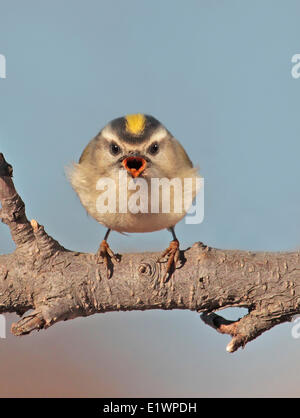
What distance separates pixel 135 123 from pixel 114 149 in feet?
0.53

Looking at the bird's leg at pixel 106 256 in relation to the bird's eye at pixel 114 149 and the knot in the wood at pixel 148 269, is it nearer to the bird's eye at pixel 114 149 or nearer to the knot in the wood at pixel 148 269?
the knot in the wood at pixel 148 269

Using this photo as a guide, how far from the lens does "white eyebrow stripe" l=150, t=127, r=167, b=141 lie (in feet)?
8.03

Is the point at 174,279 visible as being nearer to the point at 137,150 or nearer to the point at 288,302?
the point at 288,302

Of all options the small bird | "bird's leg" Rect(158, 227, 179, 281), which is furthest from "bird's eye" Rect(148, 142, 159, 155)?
"bird's leg" Rect(158, 227, 179, 281)

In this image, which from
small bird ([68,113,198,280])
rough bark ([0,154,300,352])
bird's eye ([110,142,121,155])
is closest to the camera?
rough bark ([0,154,300,352])

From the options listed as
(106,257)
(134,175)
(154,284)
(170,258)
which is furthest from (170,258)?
(134,175)

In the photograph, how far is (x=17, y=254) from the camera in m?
2.03

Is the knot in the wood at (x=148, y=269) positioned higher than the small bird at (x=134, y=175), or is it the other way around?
the small bird at (x=134, y=175)

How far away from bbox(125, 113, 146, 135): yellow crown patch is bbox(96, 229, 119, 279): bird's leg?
60 cm

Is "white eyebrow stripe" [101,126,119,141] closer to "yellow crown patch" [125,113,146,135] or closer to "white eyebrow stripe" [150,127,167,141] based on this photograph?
"yellow crown patch" [125,113,146,135]

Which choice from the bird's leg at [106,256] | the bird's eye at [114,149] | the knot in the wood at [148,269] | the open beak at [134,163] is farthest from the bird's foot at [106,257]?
the bird's eye at [114,149]

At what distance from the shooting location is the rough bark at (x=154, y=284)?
78.2 inches

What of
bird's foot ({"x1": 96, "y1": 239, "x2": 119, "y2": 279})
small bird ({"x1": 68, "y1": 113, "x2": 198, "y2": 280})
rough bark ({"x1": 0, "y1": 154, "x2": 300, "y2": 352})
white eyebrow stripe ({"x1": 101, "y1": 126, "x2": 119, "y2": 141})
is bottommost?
rough bark ({"x1": 0, "y1": 154, "x2": 300, "y2": 352})

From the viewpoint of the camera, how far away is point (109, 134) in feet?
8.19
